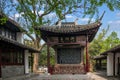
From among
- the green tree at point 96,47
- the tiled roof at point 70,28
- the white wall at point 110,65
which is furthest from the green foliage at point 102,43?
the tiled roof at point 70,28

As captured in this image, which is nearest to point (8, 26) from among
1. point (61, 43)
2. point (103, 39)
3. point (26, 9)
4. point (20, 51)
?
point (20, 51)

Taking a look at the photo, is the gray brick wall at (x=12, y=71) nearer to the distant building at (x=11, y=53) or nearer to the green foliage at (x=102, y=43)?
the distant building at (x=11, y=53)

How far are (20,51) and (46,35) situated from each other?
2.97 meters

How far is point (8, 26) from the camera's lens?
893 inches

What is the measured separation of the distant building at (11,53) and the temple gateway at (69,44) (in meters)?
2.37

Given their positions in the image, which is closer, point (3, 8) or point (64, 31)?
point (3, 8)

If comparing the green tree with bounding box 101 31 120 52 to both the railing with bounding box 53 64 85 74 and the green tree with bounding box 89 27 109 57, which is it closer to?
the green tree with bounding box 89 27 109 57

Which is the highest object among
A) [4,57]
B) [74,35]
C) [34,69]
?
[74,35]

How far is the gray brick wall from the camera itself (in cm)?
1867

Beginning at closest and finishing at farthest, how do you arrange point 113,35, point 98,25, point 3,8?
point 3,8
point 98,25
point 113,35

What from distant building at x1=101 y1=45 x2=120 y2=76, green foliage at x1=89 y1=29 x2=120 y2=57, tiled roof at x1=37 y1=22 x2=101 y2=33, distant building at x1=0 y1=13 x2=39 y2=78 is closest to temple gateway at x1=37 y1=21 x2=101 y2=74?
tiled roof at x1=37 y1=22 x2=101 y2=33

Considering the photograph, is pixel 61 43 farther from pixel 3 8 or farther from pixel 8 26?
pixel 3 8

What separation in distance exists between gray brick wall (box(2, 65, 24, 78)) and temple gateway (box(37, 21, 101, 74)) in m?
2.67

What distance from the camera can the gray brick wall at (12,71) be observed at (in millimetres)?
18672
